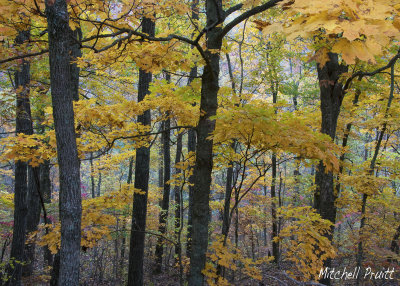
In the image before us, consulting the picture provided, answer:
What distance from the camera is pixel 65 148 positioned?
2666mm

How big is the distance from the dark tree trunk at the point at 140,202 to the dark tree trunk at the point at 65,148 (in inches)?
109

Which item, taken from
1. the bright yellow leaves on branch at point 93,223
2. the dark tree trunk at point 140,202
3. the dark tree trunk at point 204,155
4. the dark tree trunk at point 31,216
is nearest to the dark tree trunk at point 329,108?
the dark tree trunk at point 204,155

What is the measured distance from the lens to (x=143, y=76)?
5.64 m

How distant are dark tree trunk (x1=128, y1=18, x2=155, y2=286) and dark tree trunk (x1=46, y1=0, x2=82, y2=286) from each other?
109 inches

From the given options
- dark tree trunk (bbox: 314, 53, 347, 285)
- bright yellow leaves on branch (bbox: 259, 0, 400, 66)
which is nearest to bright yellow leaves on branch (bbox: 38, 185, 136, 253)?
bright yellow leaves on branch (bbox: 259, 0, 400, 66)

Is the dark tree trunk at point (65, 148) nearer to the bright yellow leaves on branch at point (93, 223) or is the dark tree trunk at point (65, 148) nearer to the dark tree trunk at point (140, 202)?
the bright yellow leaves on branch at point (93, 223)

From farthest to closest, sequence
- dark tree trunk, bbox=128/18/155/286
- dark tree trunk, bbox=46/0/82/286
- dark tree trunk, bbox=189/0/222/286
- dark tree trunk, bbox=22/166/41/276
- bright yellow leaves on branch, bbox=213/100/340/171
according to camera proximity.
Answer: dark tree trunk, bbox=22/166/41/276 → dark tree trunk, bbox=128/18/155/286 → dark tree trunk, bbox=189/0/222/286 → bright yellow leaves on branch, bbox=213/100/340/171 → dark tree trunk, bbox=46/0/82/286

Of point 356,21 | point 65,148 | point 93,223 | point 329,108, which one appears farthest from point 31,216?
point 356,21

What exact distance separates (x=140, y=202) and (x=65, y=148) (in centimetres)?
320

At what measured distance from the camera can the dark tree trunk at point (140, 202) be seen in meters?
5.41

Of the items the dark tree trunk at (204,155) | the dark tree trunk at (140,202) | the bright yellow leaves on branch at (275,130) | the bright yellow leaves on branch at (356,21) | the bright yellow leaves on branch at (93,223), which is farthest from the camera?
the dark tree trunk at (140,202)

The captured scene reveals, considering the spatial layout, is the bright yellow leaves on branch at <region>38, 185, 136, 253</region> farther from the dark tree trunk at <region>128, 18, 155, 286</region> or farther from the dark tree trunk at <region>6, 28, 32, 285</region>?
the dark tree trunk at <region>6, 28, 32, 285</region>

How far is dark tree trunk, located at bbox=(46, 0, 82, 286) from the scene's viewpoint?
2.59 m

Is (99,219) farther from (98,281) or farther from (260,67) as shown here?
(260,67)
